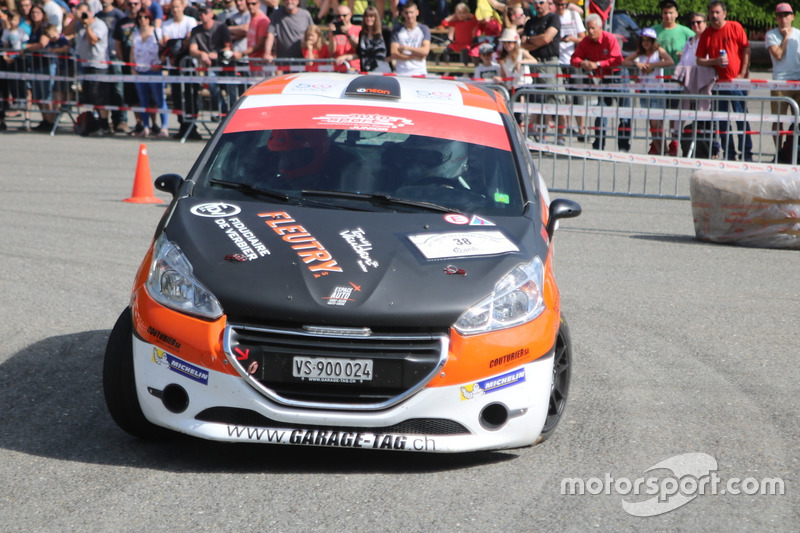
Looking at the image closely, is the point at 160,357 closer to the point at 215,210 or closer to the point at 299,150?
the point at 215,210

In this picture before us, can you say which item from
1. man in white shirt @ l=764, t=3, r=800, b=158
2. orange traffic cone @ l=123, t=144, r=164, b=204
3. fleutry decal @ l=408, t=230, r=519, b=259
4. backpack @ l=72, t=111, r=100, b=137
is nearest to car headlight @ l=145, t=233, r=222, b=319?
fleutry decal @ l=408, t=230, r=519, b=259

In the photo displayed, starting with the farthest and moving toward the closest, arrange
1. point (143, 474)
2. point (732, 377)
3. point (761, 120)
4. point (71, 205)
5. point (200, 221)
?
point (761, 120) → point (71, 205) → point (732, 377) → point (200, 221) → point (143, 474)

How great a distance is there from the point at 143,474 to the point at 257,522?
0.75 m

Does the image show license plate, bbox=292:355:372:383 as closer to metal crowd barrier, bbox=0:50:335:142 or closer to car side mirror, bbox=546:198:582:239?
car side mirror, bbox=546:198:582:239

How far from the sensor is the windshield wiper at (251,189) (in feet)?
17.7

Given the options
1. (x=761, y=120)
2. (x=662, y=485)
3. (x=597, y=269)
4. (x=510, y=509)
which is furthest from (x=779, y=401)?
(x=761, y=120)

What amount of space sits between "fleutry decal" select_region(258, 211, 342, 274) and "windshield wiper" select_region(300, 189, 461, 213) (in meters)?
0.34

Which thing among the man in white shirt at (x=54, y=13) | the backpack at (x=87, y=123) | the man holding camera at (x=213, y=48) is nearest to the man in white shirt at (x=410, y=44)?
the man holding camera at (x=213, y=48)

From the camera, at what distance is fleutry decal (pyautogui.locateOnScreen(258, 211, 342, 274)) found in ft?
15.4

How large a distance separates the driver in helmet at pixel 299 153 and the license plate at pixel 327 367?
4.63 feet

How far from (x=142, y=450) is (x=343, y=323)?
3.92 feet

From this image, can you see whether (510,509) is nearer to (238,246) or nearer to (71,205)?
(238,246)

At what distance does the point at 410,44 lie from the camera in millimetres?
17859

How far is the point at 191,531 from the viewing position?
3982 millimetres
